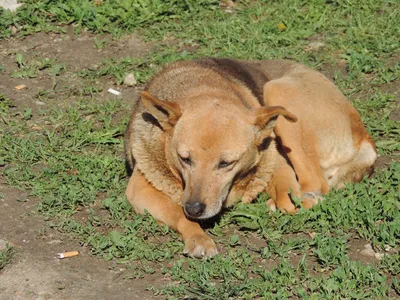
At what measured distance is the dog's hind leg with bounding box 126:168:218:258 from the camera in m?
5.88

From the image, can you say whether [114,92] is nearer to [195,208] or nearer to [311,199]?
[311,199]

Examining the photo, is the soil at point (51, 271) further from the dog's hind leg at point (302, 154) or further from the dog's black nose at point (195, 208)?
the dog's hind leg at point (302, 154)

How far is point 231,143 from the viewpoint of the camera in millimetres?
5855

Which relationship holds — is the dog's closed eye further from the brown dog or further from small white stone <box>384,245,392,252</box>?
small white stone <box>384,245,392,252</box>

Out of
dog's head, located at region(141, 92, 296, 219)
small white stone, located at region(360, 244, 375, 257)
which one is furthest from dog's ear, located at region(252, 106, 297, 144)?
small white stone, located at region(360, 244, 375, 257)

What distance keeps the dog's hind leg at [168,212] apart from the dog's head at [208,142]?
23 cm

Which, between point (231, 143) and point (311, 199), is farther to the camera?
point (311, 199)

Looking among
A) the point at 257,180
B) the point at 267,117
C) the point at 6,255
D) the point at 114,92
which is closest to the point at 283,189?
the point at 257,180

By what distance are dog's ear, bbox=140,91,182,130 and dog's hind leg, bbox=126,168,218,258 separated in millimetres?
565

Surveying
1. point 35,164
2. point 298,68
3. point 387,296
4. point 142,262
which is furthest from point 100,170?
point 387,296

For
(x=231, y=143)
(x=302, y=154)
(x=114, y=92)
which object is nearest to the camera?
(x=231, y=143)

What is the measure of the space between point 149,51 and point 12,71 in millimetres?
1530

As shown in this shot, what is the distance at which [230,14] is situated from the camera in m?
9.85

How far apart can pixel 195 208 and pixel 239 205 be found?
2.70 ft
